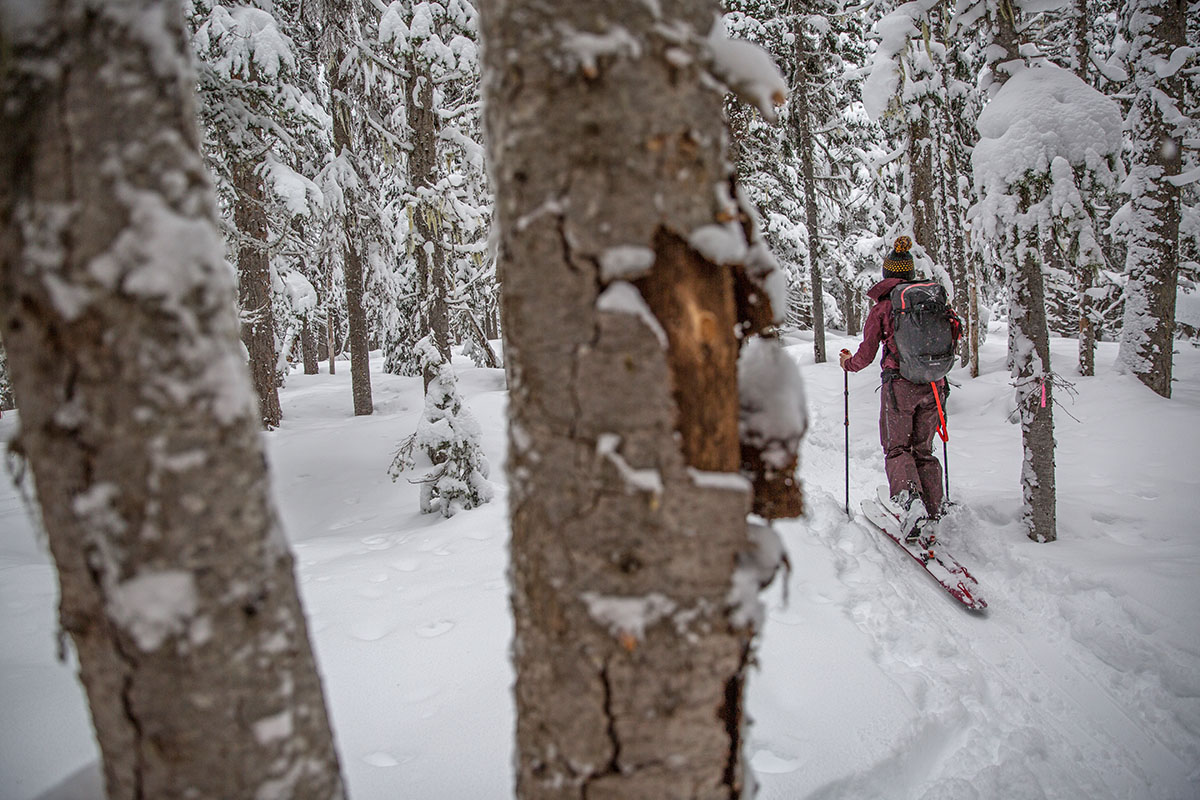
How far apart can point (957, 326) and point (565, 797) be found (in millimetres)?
5344

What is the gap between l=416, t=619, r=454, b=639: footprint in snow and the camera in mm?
3497

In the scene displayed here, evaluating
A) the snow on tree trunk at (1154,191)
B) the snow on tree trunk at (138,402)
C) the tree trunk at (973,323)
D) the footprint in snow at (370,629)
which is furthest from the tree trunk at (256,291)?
the snow on tree trunk at (1154,191)

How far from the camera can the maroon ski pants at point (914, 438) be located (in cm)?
534

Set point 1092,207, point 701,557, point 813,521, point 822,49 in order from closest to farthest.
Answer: point 701,557, point 1092,207, point 813,521, point 822,49

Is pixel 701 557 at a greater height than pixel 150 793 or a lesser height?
greater

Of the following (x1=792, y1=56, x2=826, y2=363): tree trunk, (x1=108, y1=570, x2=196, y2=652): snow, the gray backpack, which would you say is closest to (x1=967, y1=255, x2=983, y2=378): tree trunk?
(x1=792, y1=56, x2=826, y2=363): tree trunk

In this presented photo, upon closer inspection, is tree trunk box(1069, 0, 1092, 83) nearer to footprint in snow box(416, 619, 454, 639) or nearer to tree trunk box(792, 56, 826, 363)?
tree trunk box(792, 56, 826, 363)

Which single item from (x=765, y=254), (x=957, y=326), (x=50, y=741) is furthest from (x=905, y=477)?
(x=50, y=741)

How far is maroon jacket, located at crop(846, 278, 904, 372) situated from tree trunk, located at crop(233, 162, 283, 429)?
29.3 ft

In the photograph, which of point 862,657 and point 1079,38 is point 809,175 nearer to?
point 1079,38

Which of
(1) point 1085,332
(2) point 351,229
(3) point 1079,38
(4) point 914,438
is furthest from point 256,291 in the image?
(3) point 1079,38

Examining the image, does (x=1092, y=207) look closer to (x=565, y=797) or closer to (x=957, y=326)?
(x=957, y=326)

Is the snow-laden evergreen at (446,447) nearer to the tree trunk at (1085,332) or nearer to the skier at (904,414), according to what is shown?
the skier at (904,414)

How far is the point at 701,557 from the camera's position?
104 cm
